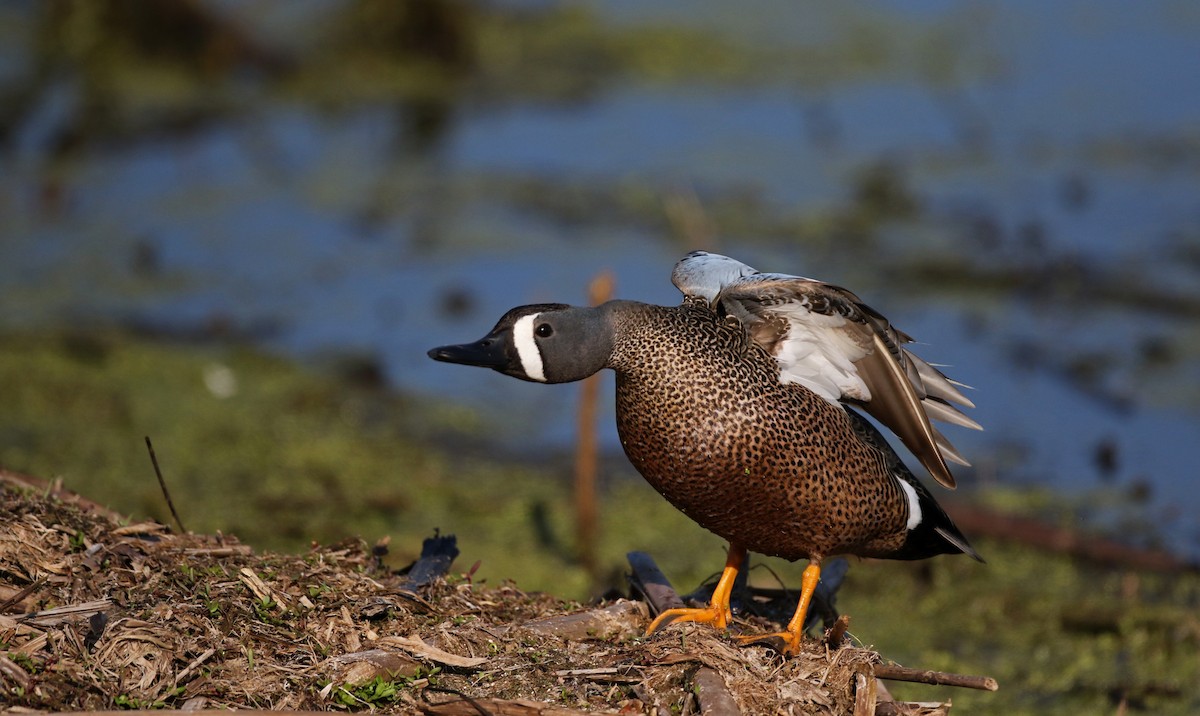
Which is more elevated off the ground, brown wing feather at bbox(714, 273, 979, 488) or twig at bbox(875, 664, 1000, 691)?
brown wing feather at bbox(714, 273, 979, 488)

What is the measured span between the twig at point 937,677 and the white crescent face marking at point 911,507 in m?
0.63

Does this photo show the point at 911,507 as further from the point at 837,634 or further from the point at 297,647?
the point at 297,647

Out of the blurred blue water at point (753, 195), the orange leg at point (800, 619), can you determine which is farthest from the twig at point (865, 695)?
the blurred blue water at point (753, 195)

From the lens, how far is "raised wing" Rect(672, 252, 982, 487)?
3.56 metres

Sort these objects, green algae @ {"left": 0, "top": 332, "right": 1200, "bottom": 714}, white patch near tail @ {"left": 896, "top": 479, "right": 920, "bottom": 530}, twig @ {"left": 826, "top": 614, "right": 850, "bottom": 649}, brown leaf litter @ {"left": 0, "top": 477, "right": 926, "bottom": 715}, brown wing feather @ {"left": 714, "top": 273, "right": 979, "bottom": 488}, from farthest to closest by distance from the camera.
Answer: green algae @ {"left": 0, "top": 332, "right": 1200, "bottom": 714} → white patch near tail @ {"left": 896, "top": 479, "right": 920, "bottom": 530} → brown wing feather @ {"left": 714, "top": 273, "right": 979, "bottom": 488} → twig @ {"left": 826, "top": 614, "right": 850, "bottom": 649} → brown leaf litter @ {"left": 0, "top": 477, "right": 926, "bottom": 715}

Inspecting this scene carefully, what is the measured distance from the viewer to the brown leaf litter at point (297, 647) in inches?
117

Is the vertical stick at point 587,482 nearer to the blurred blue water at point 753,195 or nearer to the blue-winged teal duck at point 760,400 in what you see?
the blurred blue water at point 753,195

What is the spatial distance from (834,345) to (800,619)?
2.39 feet

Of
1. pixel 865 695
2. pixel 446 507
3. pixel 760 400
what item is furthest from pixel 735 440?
pixel 446 507

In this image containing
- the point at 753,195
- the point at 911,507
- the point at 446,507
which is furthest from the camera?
the point at 753,195

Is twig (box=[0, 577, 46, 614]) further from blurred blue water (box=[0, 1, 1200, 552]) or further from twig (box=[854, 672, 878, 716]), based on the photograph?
blurred blue water (box=[0, 1, 1200, 552])

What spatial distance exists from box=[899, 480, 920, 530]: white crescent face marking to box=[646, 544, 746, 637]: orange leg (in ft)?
1.57

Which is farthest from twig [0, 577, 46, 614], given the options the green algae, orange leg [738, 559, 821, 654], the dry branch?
orange leg [738, 559, 821, 654]

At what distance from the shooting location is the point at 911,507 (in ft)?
12.7
